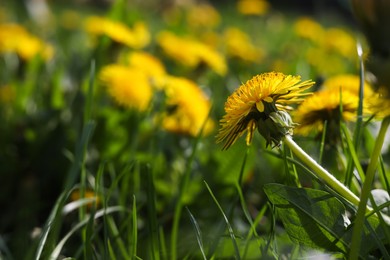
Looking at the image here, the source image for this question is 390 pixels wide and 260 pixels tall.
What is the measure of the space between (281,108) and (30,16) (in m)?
3.01

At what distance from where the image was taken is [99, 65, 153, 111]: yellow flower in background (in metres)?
1.19

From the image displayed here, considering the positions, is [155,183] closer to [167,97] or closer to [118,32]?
[167,97]

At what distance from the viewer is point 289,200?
0.56 metres

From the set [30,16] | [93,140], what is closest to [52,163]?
[93,140]

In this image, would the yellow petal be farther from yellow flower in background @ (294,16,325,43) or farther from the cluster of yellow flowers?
yellow flower in background @ (294,16,325,43)

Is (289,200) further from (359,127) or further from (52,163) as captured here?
(52,163)

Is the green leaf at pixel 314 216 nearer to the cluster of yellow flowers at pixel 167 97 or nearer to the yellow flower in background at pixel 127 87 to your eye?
the cluster of yellow flowers at pixel 167 97

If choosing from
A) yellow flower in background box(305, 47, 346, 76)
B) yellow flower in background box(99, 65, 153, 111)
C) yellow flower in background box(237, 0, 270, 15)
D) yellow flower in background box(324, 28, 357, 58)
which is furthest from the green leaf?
yellow flower in background box(237, 0, 270, 15)

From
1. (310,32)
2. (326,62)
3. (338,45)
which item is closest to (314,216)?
(326,62)

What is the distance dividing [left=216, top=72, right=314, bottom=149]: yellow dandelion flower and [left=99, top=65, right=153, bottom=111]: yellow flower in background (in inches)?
25.2

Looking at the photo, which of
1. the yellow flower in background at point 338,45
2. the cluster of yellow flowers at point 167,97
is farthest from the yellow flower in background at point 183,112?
the yellow flower in background at point 338,45

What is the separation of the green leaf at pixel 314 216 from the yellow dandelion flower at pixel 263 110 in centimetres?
5

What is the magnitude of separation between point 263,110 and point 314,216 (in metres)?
0.10

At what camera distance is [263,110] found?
1.82 ft
